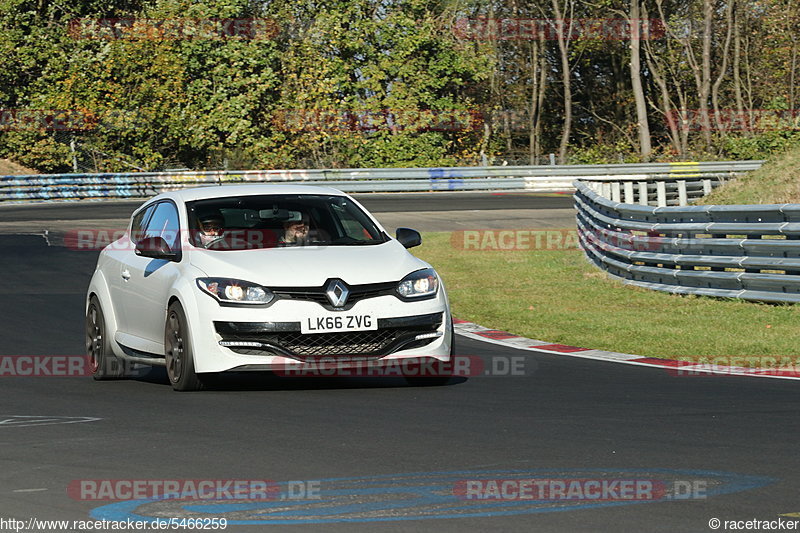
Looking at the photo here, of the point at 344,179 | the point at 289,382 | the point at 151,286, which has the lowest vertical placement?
the point at 344,179

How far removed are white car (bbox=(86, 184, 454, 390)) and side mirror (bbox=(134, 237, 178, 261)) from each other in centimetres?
1

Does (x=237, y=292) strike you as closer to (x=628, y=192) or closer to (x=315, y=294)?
(x=315, y=294)

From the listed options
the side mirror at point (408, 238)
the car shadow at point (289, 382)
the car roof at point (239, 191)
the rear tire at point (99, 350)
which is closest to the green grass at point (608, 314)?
the side mirror at point (408, 238)

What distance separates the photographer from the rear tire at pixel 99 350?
11234 mm

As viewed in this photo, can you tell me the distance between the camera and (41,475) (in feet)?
21.9

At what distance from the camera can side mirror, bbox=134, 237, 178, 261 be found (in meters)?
10.3

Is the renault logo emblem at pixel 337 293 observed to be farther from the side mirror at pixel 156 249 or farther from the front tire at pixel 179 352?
the side mirror at pixel 156 249

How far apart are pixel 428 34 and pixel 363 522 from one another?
50.7 metres

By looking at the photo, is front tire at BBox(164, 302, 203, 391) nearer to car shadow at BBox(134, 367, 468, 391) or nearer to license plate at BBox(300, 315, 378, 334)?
car shadow at BBox(134, 367, 468, 391)

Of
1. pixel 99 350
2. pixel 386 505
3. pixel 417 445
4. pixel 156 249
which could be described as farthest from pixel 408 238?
pixel 386 505

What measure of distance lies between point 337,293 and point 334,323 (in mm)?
211

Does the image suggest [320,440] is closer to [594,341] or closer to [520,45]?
[594,341]

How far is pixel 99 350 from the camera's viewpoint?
11.4 m

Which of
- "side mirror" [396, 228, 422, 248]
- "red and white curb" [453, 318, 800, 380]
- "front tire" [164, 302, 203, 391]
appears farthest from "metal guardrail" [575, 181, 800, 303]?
"front tire" [164, 302, 203, 391]
